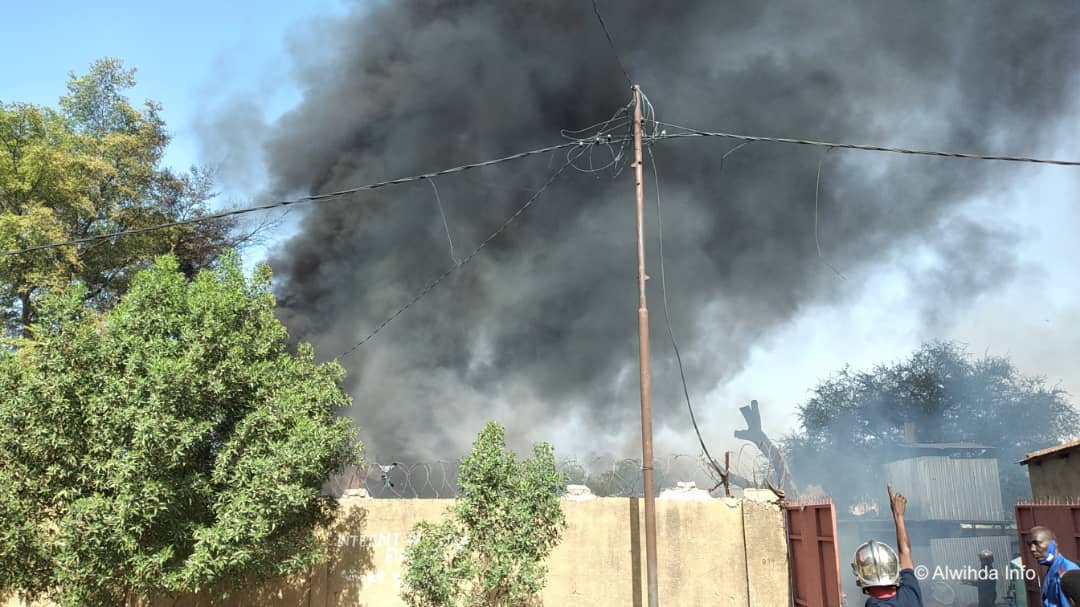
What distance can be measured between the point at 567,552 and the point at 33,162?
16.8 metres

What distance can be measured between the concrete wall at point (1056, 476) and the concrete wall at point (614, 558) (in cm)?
658

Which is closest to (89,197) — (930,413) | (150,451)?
(150,451)

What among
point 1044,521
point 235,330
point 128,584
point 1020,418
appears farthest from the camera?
point 1020,418

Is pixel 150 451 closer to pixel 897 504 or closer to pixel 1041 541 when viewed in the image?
pixel 897 504

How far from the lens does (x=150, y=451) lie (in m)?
7.17

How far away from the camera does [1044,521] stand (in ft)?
26.3

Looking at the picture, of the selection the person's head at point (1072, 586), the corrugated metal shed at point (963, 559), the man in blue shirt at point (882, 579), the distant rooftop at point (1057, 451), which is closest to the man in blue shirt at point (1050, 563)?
the person's head at point (1072, 586)

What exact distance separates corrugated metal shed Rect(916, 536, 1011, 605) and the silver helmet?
14.9m

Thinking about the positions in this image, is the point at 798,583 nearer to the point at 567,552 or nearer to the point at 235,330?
the point at 567,552

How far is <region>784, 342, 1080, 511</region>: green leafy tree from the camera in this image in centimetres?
3853

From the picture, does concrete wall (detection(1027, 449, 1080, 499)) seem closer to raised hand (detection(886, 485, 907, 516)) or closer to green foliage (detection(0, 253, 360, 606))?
raised hand (detection(886, 485, 907, 516))

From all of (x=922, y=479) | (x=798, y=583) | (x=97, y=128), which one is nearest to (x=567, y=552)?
(x=798, y=583)

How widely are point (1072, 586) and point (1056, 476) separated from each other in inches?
377

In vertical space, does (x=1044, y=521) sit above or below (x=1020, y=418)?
below
